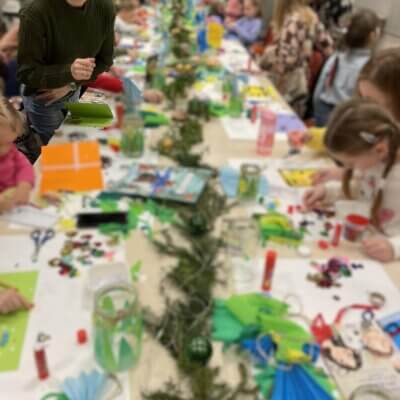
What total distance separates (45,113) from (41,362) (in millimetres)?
678

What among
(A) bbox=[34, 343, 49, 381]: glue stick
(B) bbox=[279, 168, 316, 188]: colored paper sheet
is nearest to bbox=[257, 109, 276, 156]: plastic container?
(B) bbox=[279, 168, 316, 188]: colored paper sheet

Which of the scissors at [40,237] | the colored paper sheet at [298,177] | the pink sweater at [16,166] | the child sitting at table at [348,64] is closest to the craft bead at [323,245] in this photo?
the colored paper sheet at [298,177]

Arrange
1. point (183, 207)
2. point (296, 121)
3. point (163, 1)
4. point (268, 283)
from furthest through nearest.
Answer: point (163, 1), point (296, 121), point (183, 207), point (268, 283)

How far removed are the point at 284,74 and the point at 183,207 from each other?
160 cm

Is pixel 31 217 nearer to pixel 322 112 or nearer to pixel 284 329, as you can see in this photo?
pixel 284 329

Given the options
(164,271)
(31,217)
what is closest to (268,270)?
(164,271)

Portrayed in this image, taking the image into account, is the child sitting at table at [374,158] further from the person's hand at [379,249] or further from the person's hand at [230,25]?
the person's hand at [230,25]

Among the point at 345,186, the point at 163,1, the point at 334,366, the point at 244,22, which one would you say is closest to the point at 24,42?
the point at 334,366

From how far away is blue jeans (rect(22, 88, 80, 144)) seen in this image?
0.14 meters

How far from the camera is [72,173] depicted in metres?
1.31

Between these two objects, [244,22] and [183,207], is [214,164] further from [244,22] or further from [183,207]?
[244,22]

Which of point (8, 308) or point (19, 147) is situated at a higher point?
point (19, 147)

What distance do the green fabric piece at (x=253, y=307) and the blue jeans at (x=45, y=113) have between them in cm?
75

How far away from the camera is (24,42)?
13cm
